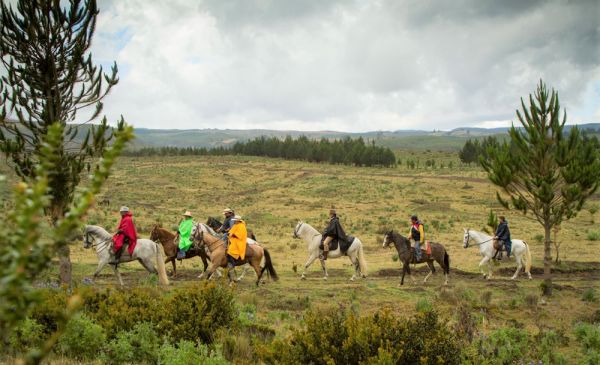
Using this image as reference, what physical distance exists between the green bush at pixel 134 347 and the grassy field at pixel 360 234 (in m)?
2.38

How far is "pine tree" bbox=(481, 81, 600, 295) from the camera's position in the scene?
1376cm

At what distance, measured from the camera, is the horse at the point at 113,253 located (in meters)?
15.1

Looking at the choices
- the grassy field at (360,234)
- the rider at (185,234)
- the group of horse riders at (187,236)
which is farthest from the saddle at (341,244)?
the rider at (185,234)

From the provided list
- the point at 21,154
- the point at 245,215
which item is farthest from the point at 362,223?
the point at 21,154

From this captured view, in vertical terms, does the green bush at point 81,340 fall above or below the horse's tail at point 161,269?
above

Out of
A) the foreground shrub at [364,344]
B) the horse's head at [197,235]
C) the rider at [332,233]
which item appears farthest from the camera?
the rider at [332,233]

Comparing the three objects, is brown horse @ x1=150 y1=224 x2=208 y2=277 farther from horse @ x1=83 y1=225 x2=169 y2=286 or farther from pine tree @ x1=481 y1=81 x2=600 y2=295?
pine tree @ x1=481 y1=81 x2=600 y2=295

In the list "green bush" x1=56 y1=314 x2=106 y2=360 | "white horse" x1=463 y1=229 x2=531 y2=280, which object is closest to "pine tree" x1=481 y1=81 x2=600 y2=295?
"white horse" x1=463 y1=229 x2=531 y2=280

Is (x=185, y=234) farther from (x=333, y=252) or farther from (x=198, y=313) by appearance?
(x=198, y=313)

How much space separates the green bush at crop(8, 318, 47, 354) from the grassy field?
2.88 metres

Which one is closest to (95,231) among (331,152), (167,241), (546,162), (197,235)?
(167,241)

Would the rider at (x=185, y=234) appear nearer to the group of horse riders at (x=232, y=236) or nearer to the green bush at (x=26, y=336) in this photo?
the group of horse riders at (x=232, y=236)

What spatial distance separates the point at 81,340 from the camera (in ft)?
24.5

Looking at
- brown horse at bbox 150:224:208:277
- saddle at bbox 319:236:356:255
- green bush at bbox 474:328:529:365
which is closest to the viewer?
green bush at bbox 474:328:529:365
